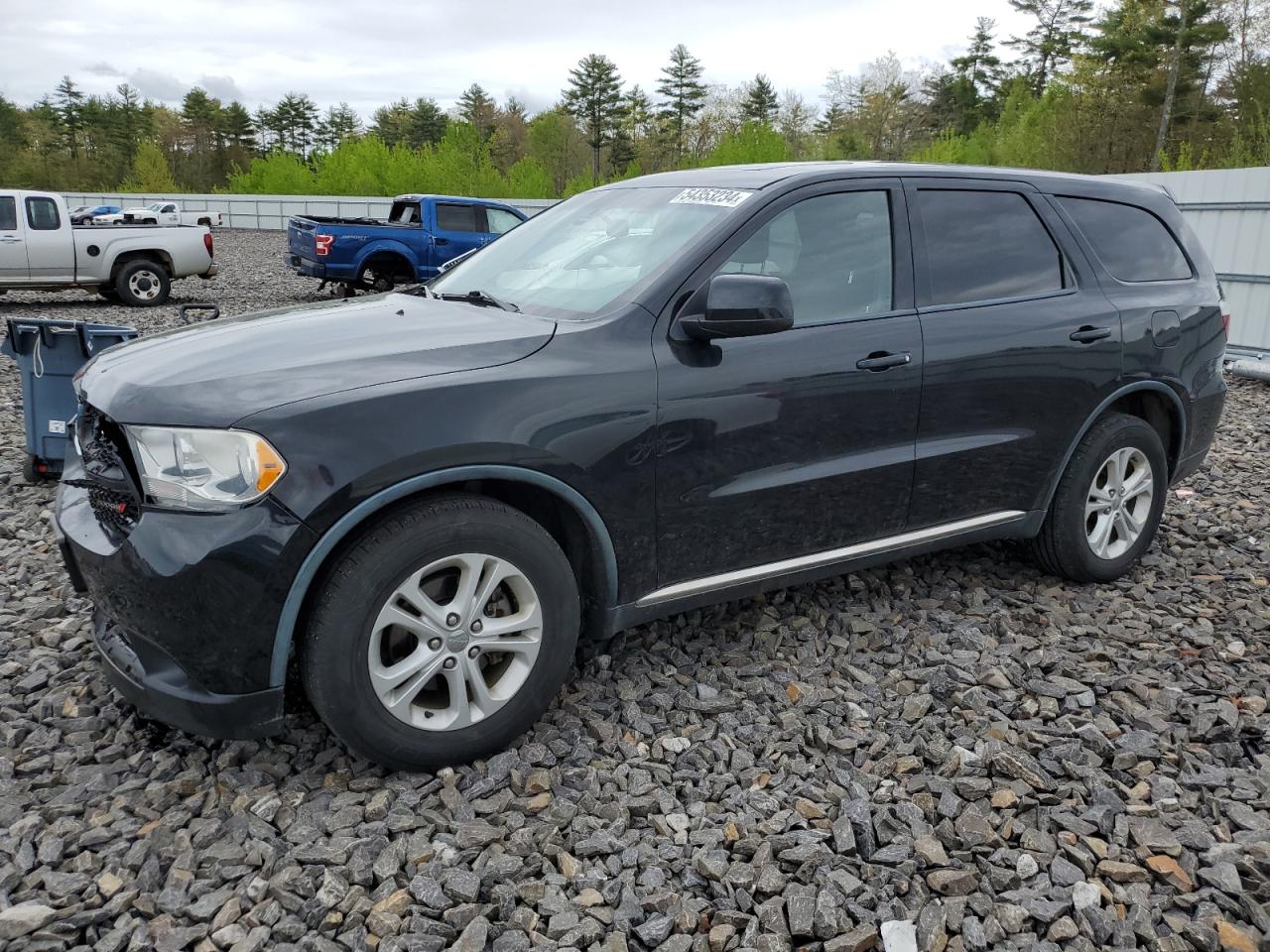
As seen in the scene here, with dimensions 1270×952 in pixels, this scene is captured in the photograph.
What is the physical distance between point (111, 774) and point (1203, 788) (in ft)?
10.7

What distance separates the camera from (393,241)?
1549 centimetres

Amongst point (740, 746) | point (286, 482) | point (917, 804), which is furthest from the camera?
point (740, 746)

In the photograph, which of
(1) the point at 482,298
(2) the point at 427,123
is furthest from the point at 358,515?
(2) the point at 427,123

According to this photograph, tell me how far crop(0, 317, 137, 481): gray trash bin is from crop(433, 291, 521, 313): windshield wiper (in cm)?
267

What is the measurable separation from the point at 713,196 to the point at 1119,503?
2.41 m

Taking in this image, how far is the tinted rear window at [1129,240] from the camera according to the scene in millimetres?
4242

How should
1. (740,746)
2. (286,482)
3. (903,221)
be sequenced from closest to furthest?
(286,482) → (740,746) → (903,221)

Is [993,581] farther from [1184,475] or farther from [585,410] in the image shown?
[585,410]

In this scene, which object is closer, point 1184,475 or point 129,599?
point 129,599

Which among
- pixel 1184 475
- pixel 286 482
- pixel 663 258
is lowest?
pixel 1184 475

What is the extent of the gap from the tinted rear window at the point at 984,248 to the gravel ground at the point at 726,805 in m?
1.37

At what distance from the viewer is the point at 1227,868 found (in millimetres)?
2521

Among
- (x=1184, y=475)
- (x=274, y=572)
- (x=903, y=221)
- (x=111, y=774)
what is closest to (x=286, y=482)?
(x=274, y=572)

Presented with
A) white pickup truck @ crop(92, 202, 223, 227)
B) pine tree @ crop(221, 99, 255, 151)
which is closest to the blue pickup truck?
white pickup truck @ crop(92, 202, 223, 227)
